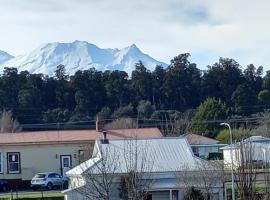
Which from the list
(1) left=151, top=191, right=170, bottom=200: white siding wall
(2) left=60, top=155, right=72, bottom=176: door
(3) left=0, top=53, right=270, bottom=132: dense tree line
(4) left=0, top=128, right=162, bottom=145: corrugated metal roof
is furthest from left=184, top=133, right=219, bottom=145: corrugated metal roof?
(1) left=151, top=191, right=170, bottom=200: white siding wall

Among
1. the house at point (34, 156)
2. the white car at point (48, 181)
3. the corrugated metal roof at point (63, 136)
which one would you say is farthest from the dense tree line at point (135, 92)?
the white car at point (48, 181)

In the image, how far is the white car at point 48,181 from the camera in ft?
173

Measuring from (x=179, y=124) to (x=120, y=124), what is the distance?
19.4 ft

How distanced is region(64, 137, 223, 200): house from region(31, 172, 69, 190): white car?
37.8ft

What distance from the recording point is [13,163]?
5656 centimetres

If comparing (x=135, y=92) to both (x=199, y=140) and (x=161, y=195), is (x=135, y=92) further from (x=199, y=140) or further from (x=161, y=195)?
(x=161, y=195)

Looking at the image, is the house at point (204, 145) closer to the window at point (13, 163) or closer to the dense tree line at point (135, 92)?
the dense tree line at point (135, 92)

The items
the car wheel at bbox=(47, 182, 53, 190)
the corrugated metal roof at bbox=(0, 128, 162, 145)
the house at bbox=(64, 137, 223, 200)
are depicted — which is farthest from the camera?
the corrugated metal roof at bbox=(0, 128, 162, 145)

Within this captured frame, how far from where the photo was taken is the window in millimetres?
56500

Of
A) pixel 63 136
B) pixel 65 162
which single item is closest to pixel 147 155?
pixel 65 162

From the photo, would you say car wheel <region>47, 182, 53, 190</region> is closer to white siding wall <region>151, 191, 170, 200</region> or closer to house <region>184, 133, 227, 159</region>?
white siding wall <region>151, 191, 170, 200</region>

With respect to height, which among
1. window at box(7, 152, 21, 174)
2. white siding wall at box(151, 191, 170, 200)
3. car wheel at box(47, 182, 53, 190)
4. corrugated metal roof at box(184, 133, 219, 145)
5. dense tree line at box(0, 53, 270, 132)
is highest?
A: dense tree line at box(0, 53, 270, 132)

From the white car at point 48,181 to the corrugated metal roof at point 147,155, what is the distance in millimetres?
11266

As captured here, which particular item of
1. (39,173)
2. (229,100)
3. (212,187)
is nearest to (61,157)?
(39,173)
